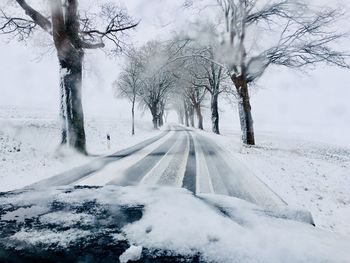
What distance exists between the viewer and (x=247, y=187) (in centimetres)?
676

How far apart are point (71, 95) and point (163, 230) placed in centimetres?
1185

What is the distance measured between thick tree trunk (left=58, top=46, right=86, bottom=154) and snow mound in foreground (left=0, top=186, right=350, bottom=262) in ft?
34.0

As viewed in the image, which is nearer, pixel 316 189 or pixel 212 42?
pixel 316 189

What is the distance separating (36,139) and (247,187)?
502 inches

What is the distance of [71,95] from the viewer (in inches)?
497

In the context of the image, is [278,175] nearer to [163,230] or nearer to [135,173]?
[135,173]

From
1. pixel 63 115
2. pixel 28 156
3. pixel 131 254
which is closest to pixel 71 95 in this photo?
pixel 63 115

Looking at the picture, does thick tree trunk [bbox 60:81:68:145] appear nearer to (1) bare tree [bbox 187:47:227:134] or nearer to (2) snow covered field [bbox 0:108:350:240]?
(2) snow covered field [bbox 0:108:350:240]

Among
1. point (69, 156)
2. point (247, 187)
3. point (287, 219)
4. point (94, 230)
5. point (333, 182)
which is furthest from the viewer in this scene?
point (69, 156)

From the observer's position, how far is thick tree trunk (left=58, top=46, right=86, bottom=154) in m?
12.4

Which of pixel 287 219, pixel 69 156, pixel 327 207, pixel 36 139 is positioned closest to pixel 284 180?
pixel 327 207

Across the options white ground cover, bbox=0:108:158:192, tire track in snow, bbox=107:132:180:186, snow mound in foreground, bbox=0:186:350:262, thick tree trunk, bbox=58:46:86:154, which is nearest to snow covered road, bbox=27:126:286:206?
tire track in snow, bbox=107:132:180:186

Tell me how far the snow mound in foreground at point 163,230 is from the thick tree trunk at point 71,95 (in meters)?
10.4

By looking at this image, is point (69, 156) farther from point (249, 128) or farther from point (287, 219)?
point (287, 219)
